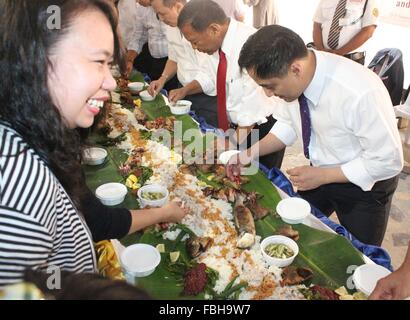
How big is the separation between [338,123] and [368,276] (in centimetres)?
87

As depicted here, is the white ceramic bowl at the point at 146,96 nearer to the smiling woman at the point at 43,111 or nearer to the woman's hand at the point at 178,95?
the woman's hand at the point at 178,95

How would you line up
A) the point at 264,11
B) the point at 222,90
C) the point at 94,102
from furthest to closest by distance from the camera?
the point at 264,11 < the point at 222,90 < the point at 94,102

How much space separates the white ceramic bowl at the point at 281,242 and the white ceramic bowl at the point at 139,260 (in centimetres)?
46

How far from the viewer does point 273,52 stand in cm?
182

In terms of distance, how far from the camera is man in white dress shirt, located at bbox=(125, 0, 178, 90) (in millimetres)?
4637

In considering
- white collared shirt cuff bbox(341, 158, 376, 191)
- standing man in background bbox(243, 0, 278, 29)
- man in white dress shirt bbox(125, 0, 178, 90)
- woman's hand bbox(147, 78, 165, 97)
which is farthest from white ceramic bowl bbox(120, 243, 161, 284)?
standing man in background bbox(243, 0, 278, 29)

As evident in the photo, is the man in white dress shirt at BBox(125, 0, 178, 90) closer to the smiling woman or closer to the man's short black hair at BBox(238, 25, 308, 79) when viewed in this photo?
the man's short black hair at BBox(238, 25, 308, 79)

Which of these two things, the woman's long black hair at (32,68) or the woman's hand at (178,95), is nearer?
the woman's long black hair at (32,68)

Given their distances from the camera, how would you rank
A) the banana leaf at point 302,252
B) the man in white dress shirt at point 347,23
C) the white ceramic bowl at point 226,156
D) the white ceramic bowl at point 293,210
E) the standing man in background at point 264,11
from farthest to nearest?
the standing man in background at point 264,11, the man in white dress shirt at point 347,23, the white ceramic bowl at point 226,156, the white ceramic bowl at point 293,210, the banana leaf at point 302,252

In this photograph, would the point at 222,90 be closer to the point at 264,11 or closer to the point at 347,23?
the point at 347,23

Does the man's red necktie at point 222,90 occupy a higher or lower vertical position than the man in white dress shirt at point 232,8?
lower

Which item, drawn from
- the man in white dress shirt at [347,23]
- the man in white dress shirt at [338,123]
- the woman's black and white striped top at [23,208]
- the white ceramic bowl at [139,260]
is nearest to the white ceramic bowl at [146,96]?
the man in white dress shirt at [338,123]

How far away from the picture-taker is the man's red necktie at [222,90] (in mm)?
2969

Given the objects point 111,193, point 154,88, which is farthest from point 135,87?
point 111,193
